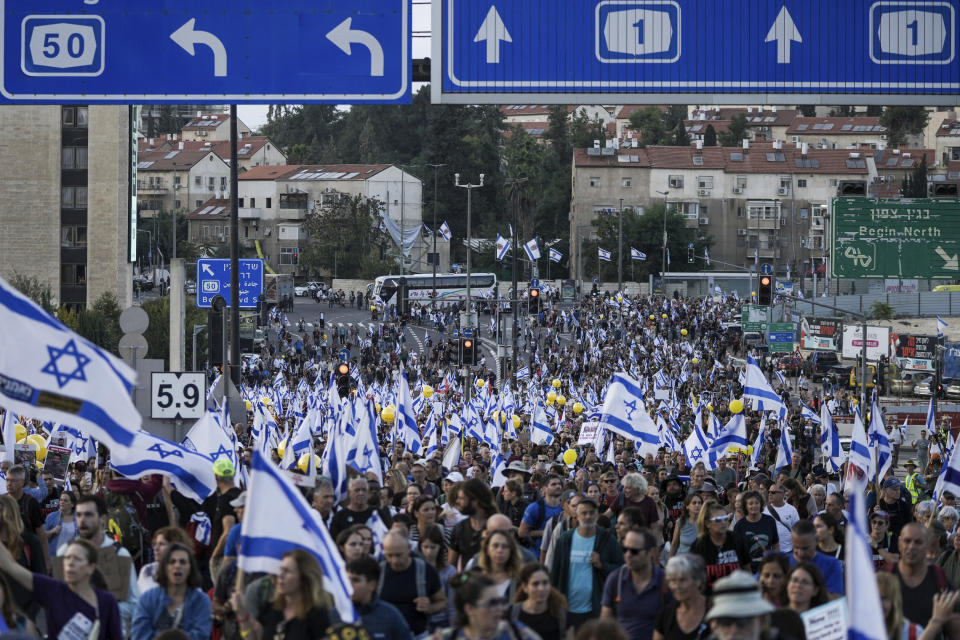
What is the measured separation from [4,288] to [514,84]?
4.97 m

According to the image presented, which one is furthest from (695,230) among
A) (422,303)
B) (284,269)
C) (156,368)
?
(156,368)

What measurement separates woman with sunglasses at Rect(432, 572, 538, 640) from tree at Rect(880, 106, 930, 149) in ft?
489

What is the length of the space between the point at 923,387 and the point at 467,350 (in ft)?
98.3

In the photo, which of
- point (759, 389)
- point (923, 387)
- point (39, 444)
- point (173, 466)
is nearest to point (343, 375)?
point (759, 389)

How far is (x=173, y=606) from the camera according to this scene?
8344 millimetres

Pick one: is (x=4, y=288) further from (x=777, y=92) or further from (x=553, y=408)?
(x=553, y=408)

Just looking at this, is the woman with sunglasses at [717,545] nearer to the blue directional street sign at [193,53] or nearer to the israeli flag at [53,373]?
the blue directional street sign at [193,53]

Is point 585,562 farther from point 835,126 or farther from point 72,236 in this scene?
point 835,126

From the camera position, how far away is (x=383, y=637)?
7625 mm

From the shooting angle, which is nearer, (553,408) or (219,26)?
(219,26)

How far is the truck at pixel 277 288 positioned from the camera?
98969 mm

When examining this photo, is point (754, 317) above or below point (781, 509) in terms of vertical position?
below

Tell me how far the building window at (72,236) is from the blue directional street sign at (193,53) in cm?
6936

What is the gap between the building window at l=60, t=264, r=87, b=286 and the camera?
80.2 m
